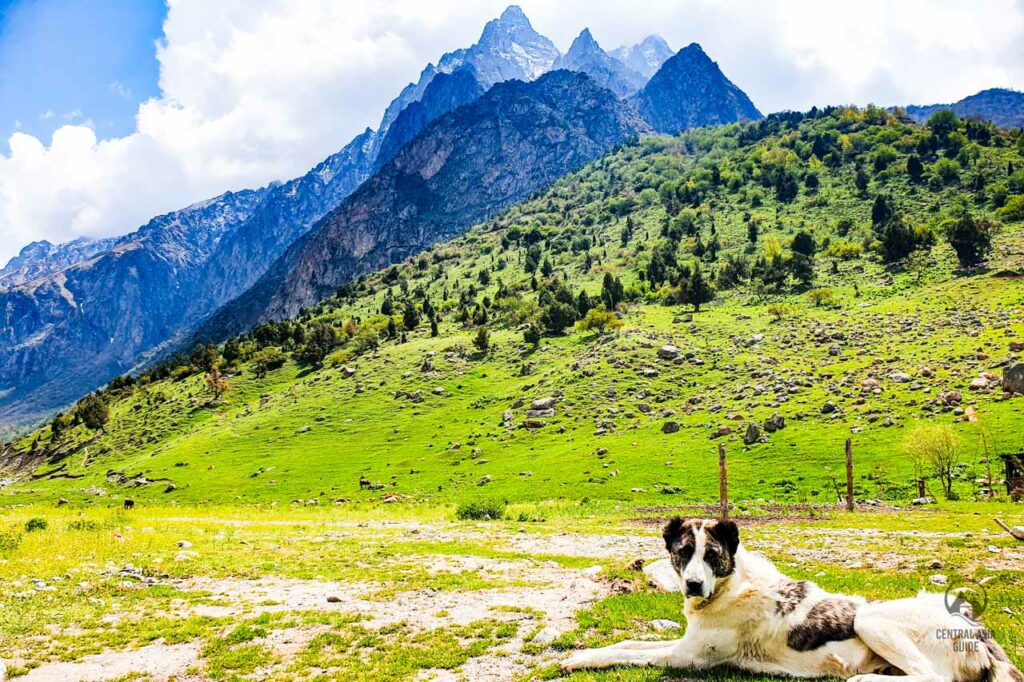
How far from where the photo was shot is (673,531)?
7.39 m

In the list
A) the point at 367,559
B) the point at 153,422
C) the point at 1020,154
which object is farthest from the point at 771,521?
the point at 1020,154

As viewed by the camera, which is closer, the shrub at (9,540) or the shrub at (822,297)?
the shrub at (9,540)

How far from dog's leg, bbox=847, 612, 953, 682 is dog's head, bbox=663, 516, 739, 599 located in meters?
1.52

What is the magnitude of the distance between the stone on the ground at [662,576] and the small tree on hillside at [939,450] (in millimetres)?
28891

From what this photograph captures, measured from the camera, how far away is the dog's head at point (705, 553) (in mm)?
6805

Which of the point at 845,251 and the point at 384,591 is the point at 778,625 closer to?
the point at 384,591

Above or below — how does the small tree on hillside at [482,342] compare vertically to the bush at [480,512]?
above

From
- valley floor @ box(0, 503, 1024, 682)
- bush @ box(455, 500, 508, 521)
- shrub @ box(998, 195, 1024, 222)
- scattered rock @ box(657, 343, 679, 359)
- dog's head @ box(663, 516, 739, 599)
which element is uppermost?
shrub @ box(998, 195, 1024, 222)

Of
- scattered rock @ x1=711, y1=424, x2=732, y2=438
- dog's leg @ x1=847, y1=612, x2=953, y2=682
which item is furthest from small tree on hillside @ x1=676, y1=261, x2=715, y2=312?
dog's leg @ x1=847, y1=612, x2=953, y2=682

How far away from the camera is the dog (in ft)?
19.1

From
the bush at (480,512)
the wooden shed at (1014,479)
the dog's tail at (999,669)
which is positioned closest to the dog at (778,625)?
the dog's tail at (999,669)

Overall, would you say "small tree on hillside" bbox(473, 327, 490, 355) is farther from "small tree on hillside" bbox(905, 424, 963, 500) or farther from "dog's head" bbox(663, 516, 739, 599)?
"dog's head" bbox(663, 516, 739, 599)

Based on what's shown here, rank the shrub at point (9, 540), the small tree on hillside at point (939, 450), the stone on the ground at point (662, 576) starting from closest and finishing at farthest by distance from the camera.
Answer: the stone on the ground at point (662, 576), the shrub at point (9, 540), the small tree on hillside at point (939, 450)

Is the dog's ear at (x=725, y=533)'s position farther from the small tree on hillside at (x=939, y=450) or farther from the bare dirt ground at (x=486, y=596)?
the small tree on hillside at (x=939, y=450)
